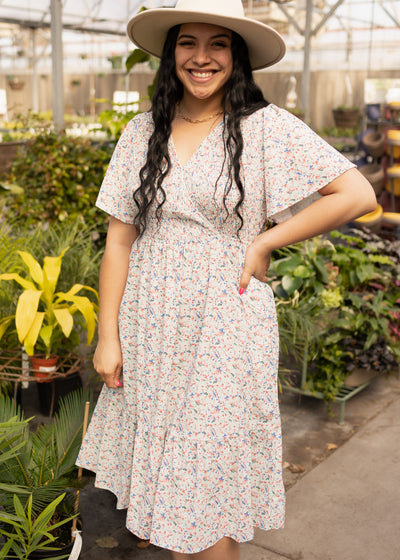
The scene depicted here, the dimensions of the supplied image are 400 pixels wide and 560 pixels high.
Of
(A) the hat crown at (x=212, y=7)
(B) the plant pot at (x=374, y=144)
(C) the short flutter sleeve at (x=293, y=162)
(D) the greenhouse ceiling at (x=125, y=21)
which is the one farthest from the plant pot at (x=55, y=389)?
(D) the greenhouse ceiling at (x=125, y=21)

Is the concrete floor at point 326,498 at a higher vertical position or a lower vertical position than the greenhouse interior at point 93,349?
lower

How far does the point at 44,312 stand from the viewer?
9.10ft

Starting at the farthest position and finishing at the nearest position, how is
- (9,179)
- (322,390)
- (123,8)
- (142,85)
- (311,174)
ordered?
1. (142,85)
2. (123,8)
3. (9,179)
4. (322,390)
5. (311,174)

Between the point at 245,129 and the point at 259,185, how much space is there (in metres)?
0.14

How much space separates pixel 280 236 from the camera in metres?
1.57

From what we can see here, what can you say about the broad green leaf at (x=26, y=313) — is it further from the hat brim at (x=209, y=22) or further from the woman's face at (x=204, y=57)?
the woman's face at (x=204, y=57)

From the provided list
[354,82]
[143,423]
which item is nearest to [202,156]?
[143,423]

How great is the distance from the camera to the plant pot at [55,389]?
3.01 meters

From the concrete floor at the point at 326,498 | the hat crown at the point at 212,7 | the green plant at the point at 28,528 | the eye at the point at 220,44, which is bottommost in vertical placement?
the concrete floor at the point at 326,498

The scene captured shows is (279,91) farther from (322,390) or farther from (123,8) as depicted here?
(322,390)

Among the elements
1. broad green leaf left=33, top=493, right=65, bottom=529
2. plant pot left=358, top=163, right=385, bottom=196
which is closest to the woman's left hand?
broad green leaf left=33, top=493, right=65, bottom=529

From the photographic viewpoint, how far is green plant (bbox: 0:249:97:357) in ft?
8.51

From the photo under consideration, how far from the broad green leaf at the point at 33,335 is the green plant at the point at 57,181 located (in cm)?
139

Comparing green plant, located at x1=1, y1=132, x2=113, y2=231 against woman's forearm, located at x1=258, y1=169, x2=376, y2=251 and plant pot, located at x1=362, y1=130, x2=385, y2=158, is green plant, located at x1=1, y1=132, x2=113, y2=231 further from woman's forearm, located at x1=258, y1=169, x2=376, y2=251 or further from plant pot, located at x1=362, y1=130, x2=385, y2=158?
plant pot, located at x1=362, y1=130, x2=385, y2=158
